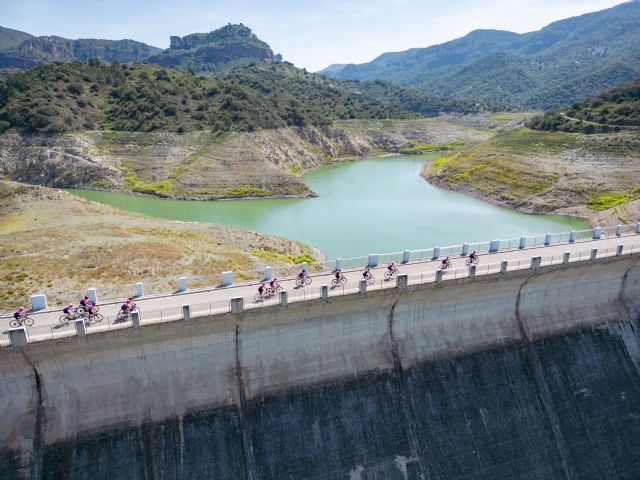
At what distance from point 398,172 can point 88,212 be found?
5871 cm

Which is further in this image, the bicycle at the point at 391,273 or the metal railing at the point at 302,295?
the bicycle at the point at 391,273

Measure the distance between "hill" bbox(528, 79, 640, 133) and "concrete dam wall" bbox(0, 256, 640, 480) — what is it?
52735 millimetres

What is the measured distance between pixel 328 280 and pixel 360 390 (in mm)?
4766

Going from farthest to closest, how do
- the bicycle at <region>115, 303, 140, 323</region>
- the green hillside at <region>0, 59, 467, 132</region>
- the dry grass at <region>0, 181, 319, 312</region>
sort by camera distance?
the green hillside at <region>0, 59, 467, 132</region>
the dry grass at <region>0, 181, 319, 312</region>
the bicycle at <region>115, 303, 140, 323</region>

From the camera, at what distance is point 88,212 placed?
1480 inches

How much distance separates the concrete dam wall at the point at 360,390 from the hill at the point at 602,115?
5273 centimetres

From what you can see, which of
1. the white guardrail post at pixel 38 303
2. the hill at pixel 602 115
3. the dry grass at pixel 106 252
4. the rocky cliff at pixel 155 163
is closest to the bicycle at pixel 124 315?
the white guardrail post at pixel 38 303

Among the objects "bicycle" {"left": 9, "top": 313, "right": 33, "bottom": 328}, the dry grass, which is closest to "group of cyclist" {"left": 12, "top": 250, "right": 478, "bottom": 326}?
"bicycle" {"left": 9, "top": 313, "right": 33, "bottom": 328}

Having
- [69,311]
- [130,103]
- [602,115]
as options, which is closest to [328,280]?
[69,311]

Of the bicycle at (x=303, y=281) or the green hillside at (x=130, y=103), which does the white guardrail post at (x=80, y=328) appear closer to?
the bicycle at (x=303, y=281)

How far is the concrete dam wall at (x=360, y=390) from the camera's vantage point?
15.6m

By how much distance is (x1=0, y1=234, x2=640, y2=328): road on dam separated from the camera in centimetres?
1709

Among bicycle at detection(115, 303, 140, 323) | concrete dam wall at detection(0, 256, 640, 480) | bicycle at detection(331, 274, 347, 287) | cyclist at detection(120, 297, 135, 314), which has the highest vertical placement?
cyclist at detection(120, 297, 135, 314)

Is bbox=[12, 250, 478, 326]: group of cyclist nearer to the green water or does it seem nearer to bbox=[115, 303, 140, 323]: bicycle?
bbox=[115, 303, 140, 323]: bicycle
